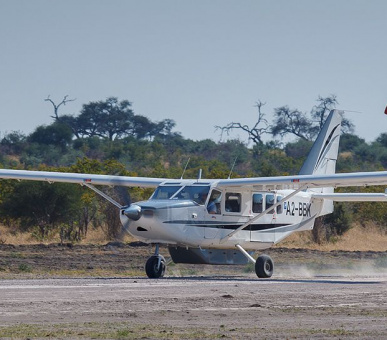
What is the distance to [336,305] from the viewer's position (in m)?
17.2

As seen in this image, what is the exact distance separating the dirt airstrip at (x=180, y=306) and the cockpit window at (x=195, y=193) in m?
2.77

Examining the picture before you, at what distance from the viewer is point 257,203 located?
27609 millimetres

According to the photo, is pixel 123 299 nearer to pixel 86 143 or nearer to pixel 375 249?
pixel 375 249

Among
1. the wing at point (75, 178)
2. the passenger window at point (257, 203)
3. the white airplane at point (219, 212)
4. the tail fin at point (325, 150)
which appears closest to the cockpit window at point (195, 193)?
the white airplane at point (219, 212)

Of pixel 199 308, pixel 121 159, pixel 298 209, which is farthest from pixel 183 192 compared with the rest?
pixel 121 159

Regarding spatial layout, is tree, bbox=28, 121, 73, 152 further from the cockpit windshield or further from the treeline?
the cockpit windshield

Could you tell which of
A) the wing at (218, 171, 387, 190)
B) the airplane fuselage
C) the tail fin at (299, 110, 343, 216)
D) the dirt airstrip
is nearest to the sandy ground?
the dirt airstrip

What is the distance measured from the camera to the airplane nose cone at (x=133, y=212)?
2419 cm

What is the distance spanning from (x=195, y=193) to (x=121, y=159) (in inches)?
2203

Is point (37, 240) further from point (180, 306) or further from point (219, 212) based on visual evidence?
point (180, 306)

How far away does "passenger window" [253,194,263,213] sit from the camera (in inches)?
1085

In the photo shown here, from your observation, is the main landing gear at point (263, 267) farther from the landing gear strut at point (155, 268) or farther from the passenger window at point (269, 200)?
the landing gear strut at point (155, 268)

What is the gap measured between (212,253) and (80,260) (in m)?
5.91

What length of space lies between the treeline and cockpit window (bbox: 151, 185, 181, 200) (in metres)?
1.26
